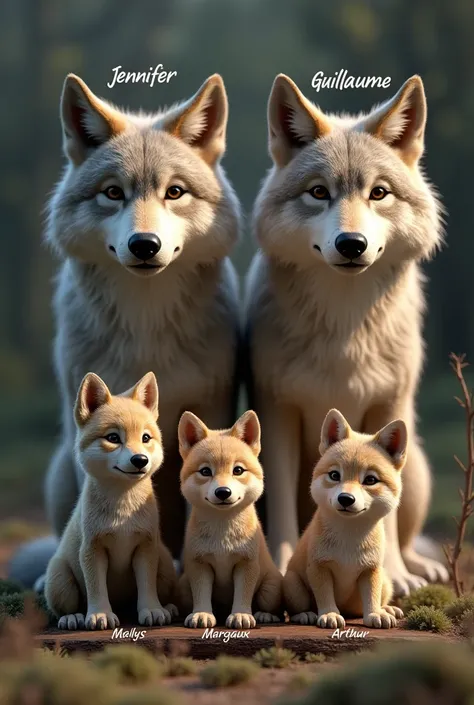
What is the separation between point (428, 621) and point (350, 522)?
792 millimetres

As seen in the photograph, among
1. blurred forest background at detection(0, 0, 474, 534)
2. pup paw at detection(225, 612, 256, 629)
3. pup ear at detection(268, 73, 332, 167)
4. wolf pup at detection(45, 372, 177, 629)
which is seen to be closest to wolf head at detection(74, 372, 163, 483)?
wolf pup at detection(45, 372, 177, 629)

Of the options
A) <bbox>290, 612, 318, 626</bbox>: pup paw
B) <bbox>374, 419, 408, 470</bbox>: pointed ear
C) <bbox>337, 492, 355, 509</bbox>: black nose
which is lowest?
<bbox>290, 612, 318, 626</bbox>: pup paw

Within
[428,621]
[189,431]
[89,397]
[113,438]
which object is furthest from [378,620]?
[89,397]

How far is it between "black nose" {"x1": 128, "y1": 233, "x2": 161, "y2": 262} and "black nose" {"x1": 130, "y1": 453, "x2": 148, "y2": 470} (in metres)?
1.12

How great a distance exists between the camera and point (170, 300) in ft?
21.1

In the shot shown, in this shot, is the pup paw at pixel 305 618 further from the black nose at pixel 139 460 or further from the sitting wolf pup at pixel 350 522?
the black nose at pixel 139 460

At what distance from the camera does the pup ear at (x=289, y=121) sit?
6281 mm

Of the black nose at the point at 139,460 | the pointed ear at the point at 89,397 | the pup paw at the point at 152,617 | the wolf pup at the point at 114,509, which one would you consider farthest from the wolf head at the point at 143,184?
the pup paw at the point at 152,617

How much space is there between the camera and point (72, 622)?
5570mm

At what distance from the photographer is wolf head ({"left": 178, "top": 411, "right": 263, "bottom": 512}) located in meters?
5.34

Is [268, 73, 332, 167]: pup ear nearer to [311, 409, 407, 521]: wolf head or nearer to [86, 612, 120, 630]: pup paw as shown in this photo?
[311, 409, 407, 521]: wolf head

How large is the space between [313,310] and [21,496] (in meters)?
9.20

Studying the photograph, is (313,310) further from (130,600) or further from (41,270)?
(41,270)

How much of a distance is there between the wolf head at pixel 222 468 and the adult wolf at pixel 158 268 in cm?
87
